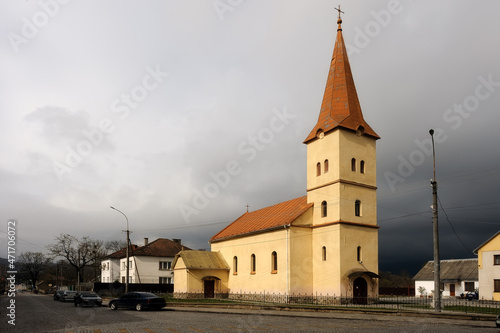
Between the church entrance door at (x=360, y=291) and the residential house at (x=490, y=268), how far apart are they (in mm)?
18624

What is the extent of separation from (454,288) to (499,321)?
44.7 meters

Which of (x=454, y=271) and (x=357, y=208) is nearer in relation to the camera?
(x=357, y=208)

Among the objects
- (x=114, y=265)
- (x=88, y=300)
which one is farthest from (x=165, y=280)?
(x=88, y=300)

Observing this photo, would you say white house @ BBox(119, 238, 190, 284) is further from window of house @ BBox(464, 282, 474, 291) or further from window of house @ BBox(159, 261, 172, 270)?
window of house @ BBox(464, 282, 474, 291)

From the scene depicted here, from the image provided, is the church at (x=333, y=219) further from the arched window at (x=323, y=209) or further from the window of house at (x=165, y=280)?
the window of house at (x=165, y=280)

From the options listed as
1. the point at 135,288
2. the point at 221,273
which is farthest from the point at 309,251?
the point at 135,288

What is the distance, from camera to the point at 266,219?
45250 millimetres

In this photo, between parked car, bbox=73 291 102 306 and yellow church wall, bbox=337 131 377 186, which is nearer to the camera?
parked car, bbox=73 291 102 306

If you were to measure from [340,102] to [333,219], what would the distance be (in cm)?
1030

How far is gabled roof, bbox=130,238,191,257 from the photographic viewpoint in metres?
67.8

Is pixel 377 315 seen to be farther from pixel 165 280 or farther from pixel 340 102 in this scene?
pixel 165 280

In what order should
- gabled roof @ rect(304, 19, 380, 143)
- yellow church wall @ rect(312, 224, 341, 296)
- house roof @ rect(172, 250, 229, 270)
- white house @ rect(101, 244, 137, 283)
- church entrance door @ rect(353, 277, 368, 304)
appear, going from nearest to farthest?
church entrance door @ rect(353, 277, 368, 304) → yellow church wall @ rect(312, 224, 341, 296) → gabled roof @ rect(304, 19, 380, 143) → house roof @ rect(172, 250, 229, 270) → white house @ rect(101, 244, 137, 283)

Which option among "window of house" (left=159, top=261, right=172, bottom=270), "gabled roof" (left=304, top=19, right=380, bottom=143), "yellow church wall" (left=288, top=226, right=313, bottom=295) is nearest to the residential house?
"gabled roof" (left=304, top=19, right=380, bottom=143)

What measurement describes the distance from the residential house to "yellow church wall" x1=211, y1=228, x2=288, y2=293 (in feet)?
78.6
